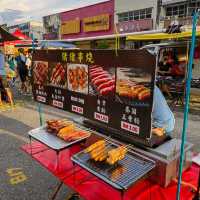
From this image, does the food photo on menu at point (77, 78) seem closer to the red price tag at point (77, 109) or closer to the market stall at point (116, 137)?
the market stall at point (116, 137)

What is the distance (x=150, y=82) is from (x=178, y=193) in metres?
0.89

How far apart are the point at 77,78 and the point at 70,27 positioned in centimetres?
3112

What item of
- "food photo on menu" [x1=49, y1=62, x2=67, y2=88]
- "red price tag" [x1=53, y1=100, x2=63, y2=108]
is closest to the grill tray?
"red price tag" [x1=53, y1=100, x2=63, y2=108]

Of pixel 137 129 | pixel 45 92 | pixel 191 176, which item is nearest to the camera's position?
pixel 137 129

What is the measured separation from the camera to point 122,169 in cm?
186

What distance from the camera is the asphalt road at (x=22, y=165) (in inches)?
121

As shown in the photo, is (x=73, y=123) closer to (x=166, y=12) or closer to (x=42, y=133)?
(x=42, y=133)

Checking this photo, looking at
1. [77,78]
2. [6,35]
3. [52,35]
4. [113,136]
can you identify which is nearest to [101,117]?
[113,136]

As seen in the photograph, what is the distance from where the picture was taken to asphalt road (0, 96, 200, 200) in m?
3.06

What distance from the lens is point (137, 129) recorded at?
72.7 inches

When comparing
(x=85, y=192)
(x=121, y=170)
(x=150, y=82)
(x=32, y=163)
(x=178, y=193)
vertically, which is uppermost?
(x=150, y=82)

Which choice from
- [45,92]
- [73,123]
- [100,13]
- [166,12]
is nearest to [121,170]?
[73,123]

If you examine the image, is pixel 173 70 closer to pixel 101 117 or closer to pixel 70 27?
pixel 101 117

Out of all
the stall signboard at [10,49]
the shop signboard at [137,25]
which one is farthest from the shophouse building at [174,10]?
the stall signboard at [10,49]
